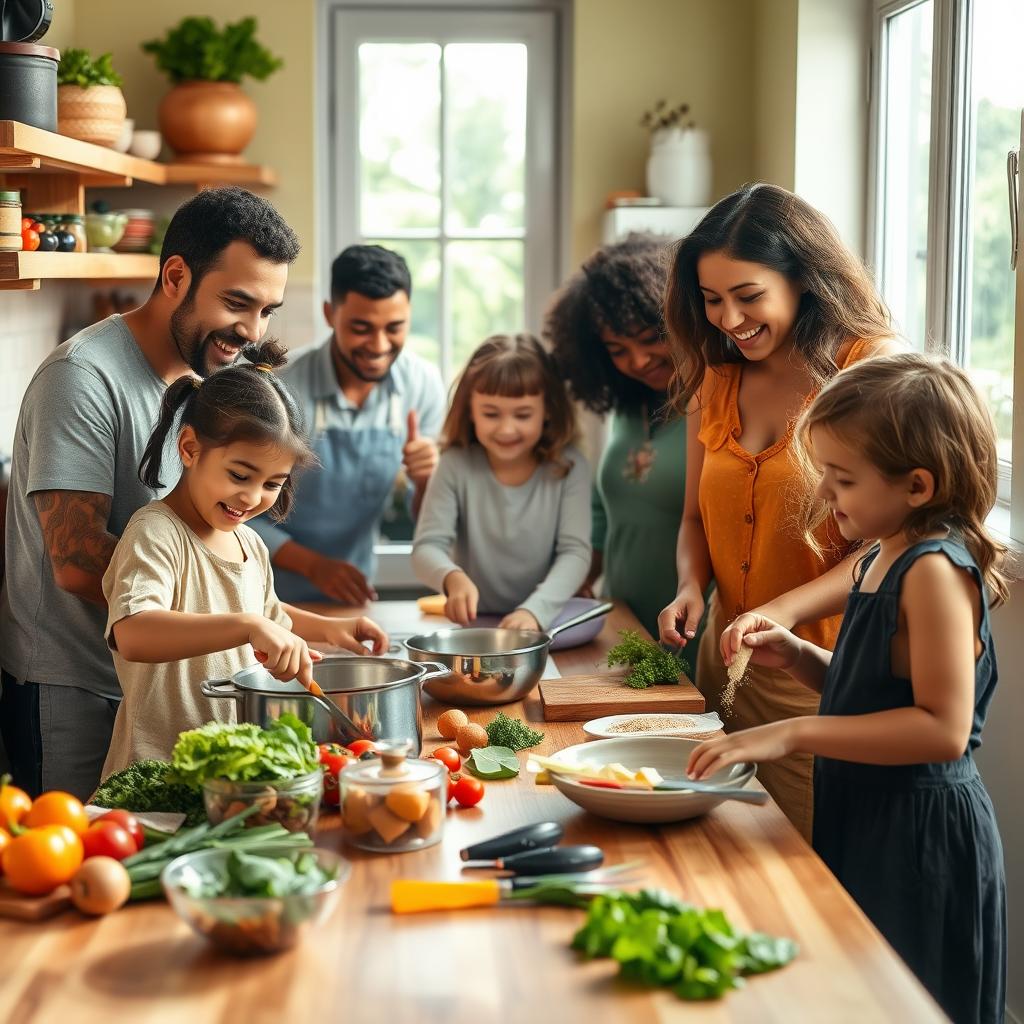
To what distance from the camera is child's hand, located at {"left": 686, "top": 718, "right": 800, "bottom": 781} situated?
1.49 meters

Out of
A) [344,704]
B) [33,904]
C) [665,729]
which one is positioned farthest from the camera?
[665,729]

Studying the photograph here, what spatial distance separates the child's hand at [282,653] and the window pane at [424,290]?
2.80 m

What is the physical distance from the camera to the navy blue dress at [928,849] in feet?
5.17

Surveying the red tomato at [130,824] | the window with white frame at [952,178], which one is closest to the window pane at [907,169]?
the window with white frame at [952,178]

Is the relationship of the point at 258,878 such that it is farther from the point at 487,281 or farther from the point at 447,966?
the point at 487,281

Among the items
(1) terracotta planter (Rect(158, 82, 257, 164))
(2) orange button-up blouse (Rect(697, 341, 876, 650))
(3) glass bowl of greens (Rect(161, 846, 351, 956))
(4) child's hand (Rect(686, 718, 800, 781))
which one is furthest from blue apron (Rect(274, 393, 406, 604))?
(3) glass bowl of greens (Rect(161, 846, 351, 956))

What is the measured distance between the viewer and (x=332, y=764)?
154 cm

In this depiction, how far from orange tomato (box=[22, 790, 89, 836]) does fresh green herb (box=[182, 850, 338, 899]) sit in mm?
215

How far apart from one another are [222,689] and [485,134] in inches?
121

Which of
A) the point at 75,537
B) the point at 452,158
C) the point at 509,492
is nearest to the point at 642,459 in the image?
the point at 509,492

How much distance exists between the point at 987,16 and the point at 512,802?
203cm

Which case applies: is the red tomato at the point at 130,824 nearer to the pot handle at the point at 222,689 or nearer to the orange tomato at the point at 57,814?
the orange tomato at the point at 57,814

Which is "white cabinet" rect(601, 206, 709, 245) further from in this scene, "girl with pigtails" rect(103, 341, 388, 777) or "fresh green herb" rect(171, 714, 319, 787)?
"fresh green herb" rect(171, 714, 319, 787)

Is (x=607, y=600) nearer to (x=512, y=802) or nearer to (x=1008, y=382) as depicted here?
(x=1008, y=382)
